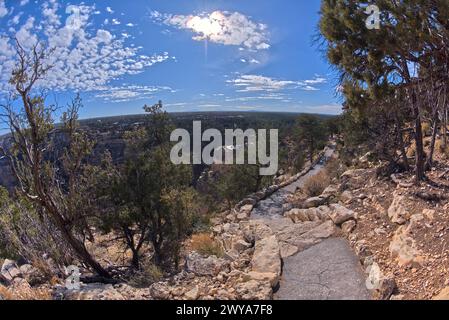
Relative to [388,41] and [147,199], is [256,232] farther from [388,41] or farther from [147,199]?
[388,41]

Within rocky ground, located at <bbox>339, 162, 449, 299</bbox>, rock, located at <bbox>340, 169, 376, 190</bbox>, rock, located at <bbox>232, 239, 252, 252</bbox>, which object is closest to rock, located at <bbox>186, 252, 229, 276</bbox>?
rock, located at <bbox>232, 239, 252, 252</bbox>

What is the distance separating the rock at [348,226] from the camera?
24.1 ft

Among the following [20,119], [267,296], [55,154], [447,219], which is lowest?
[267,296]

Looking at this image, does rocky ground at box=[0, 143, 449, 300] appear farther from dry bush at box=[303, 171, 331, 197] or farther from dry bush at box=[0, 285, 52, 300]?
dry bush at box=[303, 171, 331, 197]

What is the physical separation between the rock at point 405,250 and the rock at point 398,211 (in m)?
0.46

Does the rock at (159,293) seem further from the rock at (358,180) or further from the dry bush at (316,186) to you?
the dry bush at (316,186)

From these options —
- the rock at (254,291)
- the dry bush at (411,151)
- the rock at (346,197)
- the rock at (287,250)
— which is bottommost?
the rock at (287,250)

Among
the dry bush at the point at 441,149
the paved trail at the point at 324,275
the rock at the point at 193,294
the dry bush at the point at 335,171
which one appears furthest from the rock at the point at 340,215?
the dry bush at the point at 335,171

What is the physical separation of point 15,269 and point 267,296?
5758 millimetres

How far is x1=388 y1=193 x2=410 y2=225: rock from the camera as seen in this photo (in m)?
6.45
